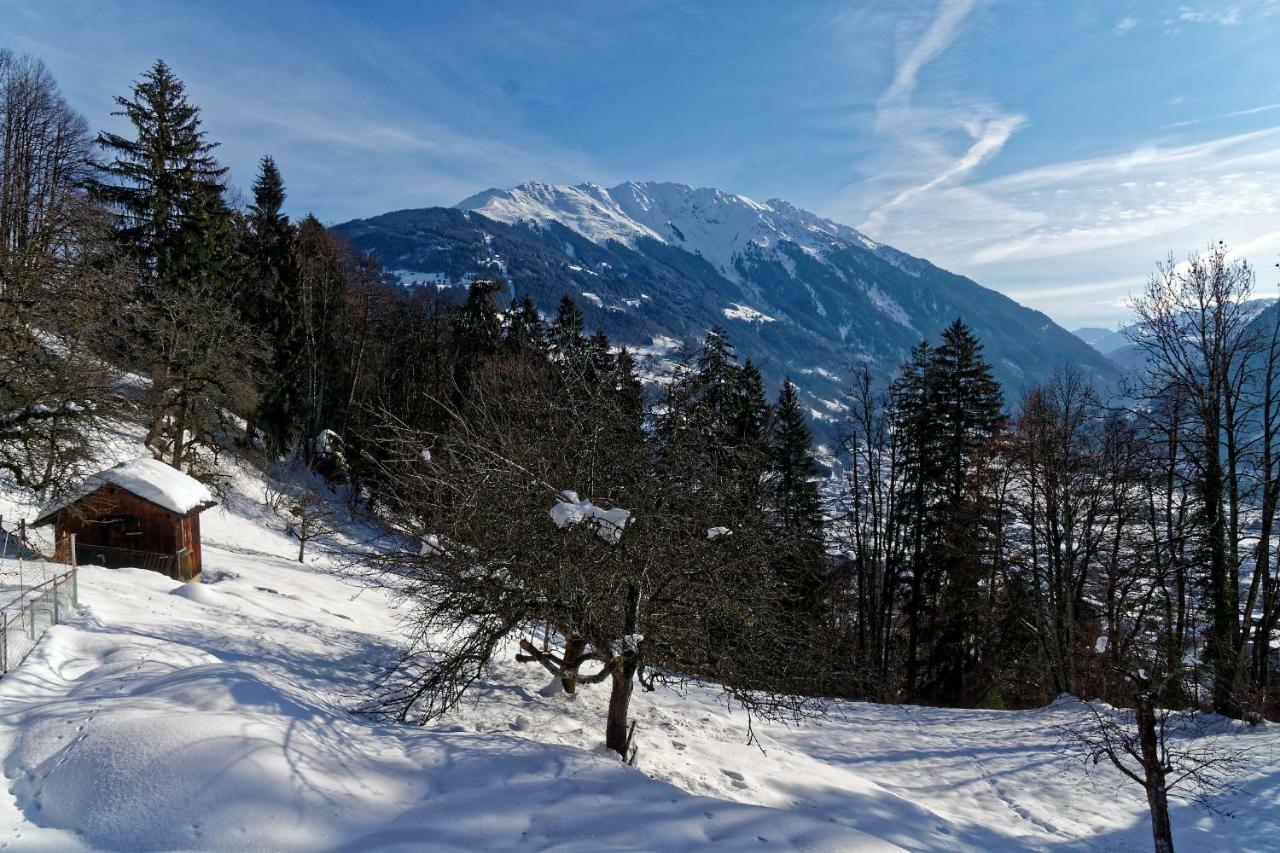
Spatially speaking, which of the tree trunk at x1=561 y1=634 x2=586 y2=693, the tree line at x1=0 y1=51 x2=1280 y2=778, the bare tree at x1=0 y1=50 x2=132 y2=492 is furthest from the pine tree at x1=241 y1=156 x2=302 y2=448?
the tree trunk at x1=561 y1=634 x2=586 y2=693

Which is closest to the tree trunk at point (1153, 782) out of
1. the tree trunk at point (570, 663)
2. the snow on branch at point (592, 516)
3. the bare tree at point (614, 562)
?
the bare tree at point (614, 562)

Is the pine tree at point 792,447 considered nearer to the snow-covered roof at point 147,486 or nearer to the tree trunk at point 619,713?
the tree trunk at point 619,713

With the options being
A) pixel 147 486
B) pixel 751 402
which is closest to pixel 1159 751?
pixel 751 402

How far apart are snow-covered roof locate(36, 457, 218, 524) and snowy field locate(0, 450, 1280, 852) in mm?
2061

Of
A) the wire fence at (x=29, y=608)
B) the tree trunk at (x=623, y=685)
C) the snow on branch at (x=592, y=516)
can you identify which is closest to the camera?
the snow on branch at (x=592, y=516)

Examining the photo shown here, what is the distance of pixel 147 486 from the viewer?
685 inches

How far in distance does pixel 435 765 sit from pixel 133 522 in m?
15.2

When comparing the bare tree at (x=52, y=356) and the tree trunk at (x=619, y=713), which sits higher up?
the bare tree at (x=52, y=356)

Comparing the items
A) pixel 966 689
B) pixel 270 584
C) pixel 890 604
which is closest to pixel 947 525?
pixel 890 604

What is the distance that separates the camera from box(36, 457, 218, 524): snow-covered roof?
16.6 m

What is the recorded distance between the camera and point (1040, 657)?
19734 mm

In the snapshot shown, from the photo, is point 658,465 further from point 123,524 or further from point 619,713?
point 123,524

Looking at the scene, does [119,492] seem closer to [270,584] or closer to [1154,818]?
[270,584]

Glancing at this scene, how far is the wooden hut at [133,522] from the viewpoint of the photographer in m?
16.9
